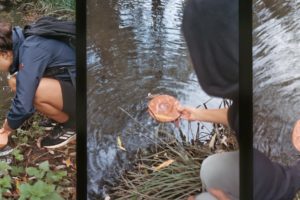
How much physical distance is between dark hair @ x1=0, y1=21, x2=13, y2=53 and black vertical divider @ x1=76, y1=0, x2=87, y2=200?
0.51 metres

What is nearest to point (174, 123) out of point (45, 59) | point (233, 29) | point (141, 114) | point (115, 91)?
point (141, 114)

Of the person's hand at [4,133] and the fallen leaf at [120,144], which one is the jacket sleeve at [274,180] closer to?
the fallen leaf at [120,144]

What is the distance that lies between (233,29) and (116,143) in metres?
1.15

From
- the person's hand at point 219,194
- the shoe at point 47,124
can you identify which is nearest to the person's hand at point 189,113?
the person's hand at point 219,194

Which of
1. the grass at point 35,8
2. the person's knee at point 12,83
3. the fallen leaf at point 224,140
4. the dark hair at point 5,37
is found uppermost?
the grass at point 35,8

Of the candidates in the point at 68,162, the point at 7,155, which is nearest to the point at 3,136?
the point at 7,155

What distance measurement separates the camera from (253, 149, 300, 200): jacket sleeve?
138 inches

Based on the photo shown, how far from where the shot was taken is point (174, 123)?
11.7ft

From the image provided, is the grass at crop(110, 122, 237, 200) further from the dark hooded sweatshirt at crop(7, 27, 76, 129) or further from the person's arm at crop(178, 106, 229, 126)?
the dark hooded sweatshirt at crop(7, 27, 76, 129)

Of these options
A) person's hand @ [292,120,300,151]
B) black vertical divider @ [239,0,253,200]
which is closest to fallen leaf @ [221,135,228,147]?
black vertical divider @ [239,0,253,200]

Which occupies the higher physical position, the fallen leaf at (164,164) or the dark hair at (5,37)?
the dark hair at (5,37)

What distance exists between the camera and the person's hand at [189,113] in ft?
11.6

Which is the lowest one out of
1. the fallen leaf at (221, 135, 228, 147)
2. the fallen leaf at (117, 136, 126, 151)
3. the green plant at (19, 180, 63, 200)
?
the green plant at (19, 180, 63, 200)

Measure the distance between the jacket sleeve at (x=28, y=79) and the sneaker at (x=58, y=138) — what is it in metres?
0.21
